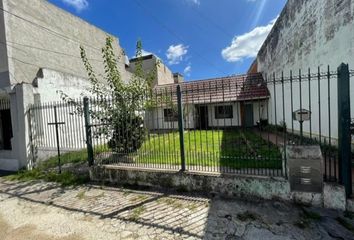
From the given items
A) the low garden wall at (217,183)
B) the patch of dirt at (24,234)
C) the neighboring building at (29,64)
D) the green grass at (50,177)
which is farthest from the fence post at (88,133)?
the neighboring building at (29,64)

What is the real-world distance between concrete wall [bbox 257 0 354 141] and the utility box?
0.67m

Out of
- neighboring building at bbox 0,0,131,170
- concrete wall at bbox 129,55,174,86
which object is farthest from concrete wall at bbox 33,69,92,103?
concrete wall at bbox 129,55,174,86

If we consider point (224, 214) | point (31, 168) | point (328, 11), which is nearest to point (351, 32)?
point (328, 11)

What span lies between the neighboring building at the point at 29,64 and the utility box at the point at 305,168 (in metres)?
8.26

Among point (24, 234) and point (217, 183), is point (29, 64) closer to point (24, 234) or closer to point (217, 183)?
point (24, 234)

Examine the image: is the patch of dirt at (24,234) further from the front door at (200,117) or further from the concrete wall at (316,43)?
the concrete wall at (316,43)

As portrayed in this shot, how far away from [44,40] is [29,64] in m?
1.58

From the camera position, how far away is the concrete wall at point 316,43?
574cm

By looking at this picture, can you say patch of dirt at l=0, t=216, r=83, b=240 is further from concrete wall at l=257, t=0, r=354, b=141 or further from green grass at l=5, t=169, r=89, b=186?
concrete wall at l=257, t=0, r=354, b=141

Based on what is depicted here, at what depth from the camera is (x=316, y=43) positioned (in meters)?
7.38

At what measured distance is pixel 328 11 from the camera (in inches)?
254

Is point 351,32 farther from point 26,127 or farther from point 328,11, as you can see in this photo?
point 26,127

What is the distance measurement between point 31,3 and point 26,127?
5.29 meters

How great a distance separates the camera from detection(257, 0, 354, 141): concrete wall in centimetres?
574
